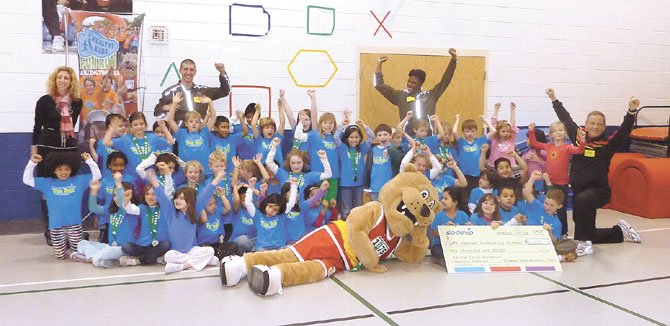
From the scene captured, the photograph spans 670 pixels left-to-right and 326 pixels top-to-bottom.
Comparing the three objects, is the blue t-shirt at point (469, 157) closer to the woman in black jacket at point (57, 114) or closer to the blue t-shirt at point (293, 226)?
the blue t-shirt at point (293, 226)

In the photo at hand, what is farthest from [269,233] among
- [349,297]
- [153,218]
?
[349,297]

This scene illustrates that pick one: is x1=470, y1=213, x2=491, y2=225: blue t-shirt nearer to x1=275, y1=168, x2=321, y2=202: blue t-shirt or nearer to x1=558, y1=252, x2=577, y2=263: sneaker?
x1=558, y1=252, x2=577, y2=263: sneaker

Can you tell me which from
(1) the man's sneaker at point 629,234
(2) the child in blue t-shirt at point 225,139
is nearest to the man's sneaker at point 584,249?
(1) the man's sneaker at point 629,234

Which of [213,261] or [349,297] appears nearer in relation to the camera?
[349,297]

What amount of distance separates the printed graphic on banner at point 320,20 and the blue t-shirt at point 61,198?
3008mm

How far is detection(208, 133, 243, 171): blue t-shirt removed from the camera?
17.3 ft

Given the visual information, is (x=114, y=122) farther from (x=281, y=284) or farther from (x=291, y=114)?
(x=281, y=284)

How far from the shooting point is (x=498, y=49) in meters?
7.26

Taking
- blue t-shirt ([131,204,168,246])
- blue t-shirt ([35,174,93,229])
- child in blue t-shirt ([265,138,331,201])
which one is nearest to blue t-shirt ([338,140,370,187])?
child in blue t-shirt ([265,138,331,201])

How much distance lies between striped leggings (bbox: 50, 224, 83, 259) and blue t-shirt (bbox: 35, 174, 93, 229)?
5cm

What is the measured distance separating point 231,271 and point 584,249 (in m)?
2.98

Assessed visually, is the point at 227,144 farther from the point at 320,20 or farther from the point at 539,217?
the point at 539,217

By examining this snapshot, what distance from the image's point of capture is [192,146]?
5121 millimetres

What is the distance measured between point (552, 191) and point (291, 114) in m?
2.57
